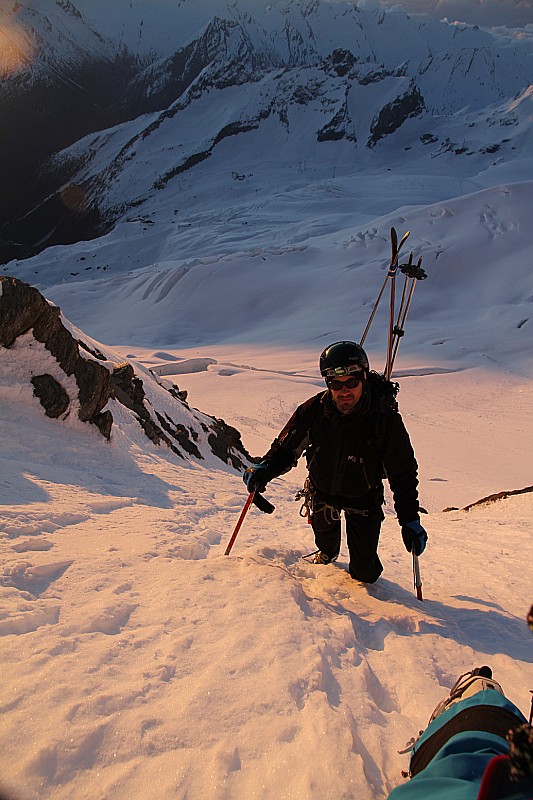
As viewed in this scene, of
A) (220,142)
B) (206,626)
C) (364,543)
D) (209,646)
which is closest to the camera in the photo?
(209,646)

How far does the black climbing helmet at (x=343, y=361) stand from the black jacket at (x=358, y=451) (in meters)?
0.17

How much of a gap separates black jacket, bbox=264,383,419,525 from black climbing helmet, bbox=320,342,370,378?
17 centimetres

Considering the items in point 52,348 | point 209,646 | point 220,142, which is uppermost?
point 220,142

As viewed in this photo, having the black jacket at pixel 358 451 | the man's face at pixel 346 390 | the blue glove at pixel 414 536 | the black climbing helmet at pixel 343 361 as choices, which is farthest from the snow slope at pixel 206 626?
the black climbing helmet at pixel 343 361

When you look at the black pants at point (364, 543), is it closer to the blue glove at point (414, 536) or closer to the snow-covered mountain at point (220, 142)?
the blue glove at point (414, 536)

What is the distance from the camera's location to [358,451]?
341 centimetres

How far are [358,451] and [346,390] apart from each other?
434 millimetres

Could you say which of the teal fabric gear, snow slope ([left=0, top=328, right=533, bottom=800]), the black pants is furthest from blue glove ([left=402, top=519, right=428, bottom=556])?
the teal fabric gear

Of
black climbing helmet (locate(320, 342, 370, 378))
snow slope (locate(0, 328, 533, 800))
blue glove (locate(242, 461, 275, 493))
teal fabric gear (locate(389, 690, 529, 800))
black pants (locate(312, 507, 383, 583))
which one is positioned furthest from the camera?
blue glove (locate(242, 461, 275, 493))

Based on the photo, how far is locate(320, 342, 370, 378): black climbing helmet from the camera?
10.6 ft

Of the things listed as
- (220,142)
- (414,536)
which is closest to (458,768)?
(414,536)

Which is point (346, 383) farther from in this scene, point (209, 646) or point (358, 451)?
point (209, 646)

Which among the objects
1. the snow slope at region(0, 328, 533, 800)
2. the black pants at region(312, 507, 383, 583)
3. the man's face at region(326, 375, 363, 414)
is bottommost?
the snow slope at region(0, 328, 533, 800)

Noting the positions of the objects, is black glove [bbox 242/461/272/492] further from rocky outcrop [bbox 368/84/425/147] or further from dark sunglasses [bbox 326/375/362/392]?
rocky outcrop [bbox 368/84/425/147]
